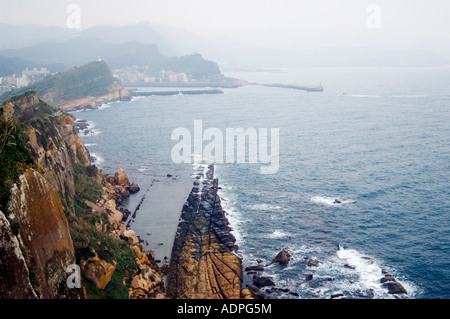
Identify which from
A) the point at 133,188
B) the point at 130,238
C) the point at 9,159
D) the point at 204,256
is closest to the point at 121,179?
the point at 133,188

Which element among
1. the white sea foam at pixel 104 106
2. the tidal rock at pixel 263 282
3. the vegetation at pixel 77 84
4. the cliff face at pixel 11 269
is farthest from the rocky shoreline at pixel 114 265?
the white sea foam at pixel 104 106

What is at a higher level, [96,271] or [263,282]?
[96,271]

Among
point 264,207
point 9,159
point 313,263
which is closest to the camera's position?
point 9,159

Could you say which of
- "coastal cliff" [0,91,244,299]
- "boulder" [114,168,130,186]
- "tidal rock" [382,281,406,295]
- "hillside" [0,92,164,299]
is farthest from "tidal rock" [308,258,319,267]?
"boulder" [114,168,130,186]

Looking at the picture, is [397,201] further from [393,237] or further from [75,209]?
[75,209]

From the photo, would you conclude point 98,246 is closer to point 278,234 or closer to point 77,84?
point 278,234

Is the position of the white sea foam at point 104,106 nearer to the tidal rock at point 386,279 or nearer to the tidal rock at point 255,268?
the tidal rock at point 255,268

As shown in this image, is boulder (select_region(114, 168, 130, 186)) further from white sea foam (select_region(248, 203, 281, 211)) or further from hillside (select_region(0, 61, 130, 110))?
hillside (select_region(0, 61, 130, 110))

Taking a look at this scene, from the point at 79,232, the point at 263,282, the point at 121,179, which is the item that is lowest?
the point at 263,282
